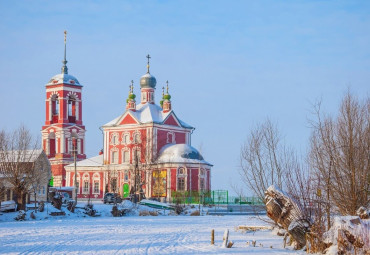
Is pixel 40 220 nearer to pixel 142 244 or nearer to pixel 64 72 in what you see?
pixel 142 244

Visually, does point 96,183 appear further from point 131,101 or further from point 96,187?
point 131,101

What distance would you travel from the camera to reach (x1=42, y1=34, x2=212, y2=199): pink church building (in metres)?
63.3

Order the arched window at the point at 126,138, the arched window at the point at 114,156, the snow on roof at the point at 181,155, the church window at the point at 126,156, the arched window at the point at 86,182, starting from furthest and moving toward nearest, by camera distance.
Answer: the arched window at the point at 86,182 → the arched window at the point at 114,156 → the arched window at the point at 126,138 → the church window at the point at 126,156 → the snow on roof at the point at 181,155

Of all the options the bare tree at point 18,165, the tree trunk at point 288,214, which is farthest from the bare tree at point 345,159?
the bare tree at point 18,165

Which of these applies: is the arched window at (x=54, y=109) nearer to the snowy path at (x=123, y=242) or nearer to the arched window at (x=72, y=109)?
the arched window at (x=72, y=109)

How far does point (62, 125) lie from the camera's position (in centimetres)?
7269

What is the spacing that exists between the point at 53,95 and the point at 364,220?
61.6 metres

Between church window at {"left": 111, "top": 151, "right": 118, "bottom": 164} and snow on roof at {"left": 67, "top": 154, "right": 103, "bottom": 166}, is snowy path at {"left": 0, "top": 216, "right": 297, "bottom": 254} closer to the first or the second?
church window at {"left": 111, "top": 151, "right": 118, "bottom": 164}

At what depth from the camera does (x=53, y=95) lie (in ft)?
243

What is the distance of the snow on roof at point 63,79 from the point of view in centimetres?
7350

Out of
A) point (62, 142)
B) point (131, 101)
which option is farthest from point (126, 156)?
point (62, 142)

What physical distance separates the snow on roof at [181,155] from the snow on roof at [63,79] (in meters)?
15.6

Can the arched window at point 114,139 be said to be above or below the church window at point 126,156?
above

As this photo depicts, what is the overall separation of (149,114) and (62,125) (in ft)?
35.4
